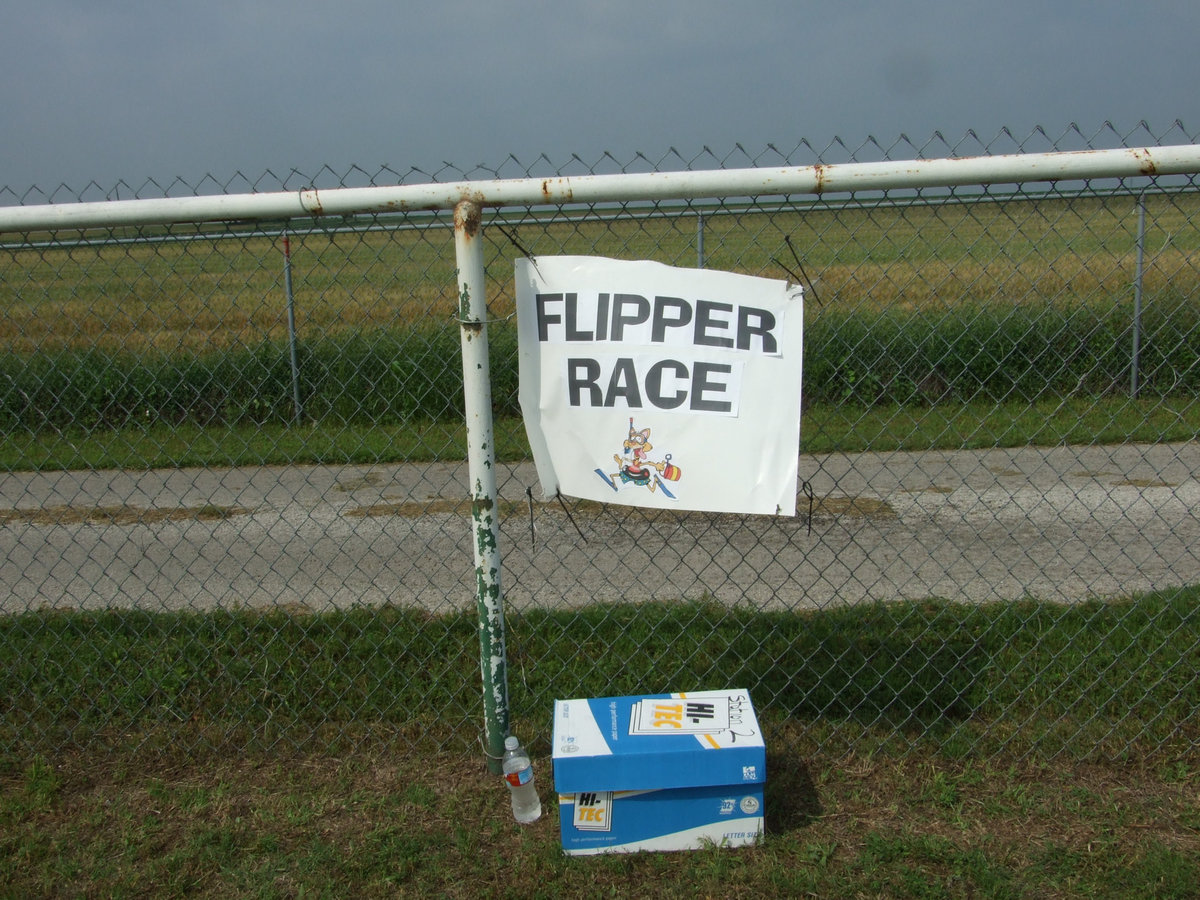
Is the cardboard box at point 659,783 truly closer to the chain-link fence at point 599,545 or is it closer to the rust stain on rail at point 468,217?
the chain-link fence at point 599,545

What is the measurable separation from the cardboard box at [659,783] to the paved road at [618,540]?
1.21 m

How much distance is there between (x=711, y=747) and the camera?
2693 mm

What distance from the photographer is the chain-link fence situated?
3.40 meters

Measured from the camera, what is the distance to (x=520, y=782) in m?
2.81

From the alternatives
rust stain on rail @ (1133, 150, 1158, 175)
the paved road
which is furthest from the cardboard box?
rust stain on rail @ (1133, 150, 1158, 175)

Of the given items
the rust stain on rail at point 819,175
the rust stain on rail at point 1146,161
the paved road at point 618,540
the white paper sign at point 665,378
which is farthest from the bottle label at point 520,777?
the rust stain on rail at point 1146,161

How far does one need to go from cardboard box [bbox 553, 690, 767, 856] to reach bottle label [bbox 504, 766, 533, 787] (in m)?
0.14

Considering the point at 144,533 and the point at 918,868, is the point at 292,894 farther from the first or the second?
the point at 144,533

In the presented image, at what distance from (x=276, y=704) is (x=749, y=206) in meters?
2.49

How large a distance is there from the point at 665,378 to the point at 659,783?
1153 mm

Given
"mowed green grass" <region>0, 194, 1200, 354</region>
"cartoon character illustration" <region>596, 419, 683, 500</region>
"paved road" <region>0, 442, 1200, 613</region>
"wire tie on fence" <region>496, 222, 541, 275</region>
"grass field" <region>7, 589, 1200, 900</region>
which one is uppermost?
"mowed green grass" <region>0, 194, 1200, 354</region>

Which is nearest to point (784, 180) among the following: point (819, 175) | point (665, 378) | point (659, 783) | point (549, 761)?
point (819, 175)

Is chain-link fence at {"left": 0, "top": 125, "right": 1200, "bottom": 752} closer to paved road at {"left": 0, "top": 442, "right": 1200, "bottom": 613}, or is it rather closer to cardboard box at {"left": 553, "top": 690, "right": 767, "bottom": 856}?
paved road at {"left": 0, "top": 442, "right": 1200, "bottom": 613}

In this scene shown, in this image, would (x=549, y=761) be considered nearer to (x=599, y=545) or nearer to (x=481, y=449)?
(x=481, y=449)
